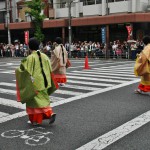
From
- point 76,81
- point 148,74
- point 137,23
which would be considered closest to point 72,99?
point 148,74

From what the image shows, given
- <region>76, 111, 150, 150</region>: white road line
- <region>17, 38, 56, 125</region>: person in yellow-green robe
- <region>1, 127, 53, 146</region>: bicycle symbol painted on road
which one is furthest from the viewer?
<region>17, 38, 56, 125</region>: person in yellow-green robe

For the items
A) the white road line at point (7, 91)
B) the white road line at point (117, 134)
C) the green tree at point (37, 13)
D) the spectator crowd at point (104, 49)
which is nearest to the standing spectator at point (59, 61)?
the white road line at point (7, 91)

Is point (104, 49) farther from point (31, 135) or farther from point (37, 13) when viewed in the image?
point (31, 135)

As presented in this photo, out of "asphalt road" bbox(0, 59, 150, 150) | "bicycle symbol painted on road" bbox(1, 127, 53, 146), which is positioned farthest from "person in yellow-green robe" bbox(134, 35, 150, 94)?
"bicycle symbol painted on road" bbox(1, 127, 53, 146)

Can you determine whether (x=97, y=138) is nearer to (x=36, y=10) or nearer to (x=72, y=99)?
(x=72, y=99)

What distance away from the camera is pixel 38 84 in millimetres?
6156

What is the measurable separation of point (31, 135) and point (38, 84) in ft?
3.22

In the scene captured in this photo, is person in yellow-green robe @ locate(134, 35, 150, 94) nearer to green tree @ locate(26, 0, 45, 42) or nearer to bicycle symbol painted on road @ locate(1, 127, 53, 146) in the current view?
bicycle symbol painted on road @ locate(1, 127, 53, 146)

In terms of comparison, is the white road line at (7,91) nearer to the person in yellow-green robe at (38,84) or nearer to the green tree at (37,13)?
the person in yellow-green robe at (38,84)

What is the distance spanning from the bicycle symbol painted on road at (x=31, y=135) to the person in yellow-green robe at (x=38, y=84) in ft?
0.87

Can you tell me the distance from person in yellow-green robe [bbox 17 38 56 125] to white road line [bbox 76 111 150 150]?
3.93ft

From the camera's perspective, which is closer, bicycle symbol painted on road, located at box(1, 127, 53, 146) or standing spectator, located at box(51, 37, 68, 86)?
bicycle symbol painted on road, located at box(1, 127, 53, 146)

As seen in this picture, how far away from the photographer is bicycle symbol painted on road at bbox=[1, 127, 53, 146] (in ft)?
17.5

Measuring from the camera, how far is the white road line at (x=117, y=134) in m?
5.09
